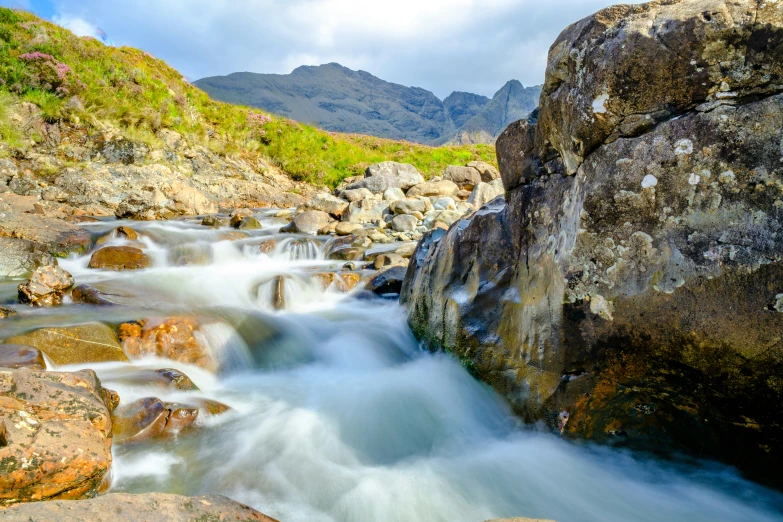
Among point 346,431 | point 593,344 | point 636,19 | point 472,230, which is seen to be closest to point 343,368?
point 346,431

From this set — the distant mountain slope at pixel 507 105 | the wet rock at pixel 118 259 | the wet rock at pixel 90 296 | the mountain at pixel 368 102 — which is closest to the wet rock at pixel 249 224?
the wet rock at pixel 118 259

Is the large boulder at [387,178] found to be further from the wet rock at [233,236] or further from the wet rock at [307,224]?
the wet rock at [233,236]

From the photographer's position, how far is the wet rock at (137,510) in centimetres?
136

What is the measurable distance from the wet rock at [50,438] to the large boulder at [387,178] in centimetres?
1637

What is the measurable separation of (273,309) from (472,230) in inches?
154

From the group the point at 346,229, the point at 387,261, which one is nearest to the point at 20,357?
the point at 387,261

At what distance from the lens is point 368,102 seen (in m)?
136

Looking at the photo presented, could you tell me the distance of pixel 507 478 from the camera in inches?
113

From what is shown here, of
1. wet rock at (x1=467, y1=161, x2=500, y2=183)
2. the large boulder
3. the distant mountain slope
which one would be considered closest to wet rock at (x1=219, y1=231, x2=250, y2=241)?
the large boulder

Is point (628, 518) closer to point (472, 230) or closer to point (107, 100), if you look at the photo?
point (472, 230)

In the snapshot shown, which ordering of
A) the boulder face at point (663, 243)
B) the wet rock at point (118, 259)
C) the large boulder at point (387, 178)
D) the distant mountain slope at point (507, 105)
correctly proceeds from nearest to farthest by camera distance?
1. the boulder face at point (663, 243)
2. the wet rock at point (118, 259)
3. the large boulder at point (387, 178)
4. the distant mountain slope at point (507, 105)

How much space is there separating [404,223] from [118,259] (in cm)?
751

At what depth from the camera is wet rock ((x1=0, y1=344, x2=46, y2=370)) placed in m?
3.40

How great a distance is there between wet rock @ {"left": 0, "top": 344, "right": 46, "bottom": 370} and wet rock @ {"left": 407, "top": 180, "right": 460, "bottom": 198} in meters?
14.8
